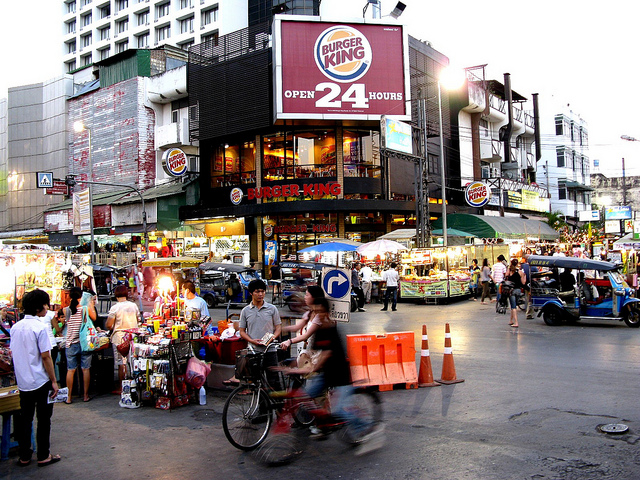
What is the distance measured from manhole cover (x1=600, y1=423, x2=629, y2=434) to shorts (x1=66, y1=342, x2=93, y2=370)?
7.34 meters

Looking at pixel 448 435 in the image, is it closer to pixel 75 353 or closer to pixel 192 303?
pixel 192 303

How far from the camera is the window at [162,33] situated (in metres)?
57.7

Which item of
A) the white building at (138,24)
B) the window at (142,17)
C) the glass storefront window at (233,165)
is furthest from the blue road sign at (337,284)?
the window at (142,17)

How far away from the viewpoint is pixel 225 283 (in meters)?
23.3

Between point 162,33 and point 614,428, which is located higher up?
point 162,33

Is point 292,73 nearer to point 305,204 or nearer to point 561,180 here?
point 305,204

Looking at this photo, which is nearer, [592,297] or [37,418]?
[37,418]

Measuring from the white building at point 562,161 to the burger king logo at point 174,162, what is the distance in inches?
1490

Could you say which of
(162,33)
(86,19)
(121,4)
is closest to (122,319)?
(162,33)

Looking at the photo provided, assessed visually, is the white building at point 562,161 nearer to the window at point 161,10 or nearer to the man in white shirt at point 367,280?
the man in white shirt at point 367,280

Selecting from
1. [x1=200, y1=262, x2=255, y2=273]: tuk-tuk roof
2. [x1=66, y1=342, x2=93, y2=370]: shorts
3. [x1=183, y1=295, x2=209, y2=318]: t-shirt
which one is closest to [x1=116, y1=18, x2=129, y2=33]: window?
[x1=200, y1=262, x2=255, y2=273]: tuk-tuk roof

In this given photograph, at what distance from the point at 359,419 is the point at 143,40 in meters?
62.2

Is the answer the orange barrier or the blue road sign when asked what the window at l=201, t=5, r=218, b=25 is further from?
the orange barrier

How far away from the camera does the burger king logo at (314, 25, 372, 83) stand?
31875 mm
